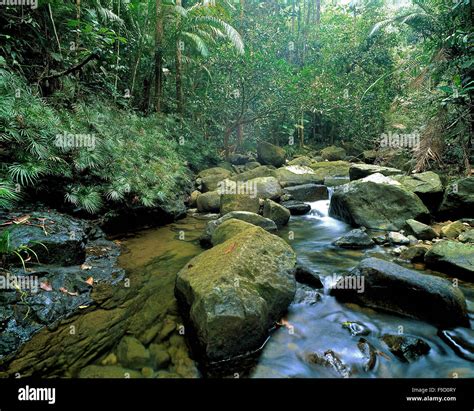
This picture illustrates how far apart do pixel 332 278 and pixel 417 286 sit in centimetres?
156

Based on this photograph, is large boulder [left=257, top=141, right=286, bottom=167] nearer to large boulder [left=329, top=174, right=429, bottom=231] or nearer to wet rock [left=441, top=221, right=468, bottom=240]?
large boulder [left=329, top=174, right=429, bottom=231]

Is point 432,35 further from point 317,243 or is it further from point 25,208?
point 25,208

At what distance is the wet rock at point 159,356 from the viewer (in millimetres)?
3291

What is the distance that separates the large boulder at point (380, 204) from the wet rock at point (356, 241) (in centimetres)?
111

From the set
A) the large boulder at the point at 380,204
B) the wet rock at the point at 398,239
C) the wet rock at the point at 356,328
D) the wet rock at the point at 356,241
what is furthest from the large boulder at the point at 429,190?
the wet rock at the point at 356,328

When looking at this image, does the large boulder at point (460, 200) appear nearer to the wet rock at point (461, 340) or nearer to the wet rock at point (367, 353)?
the wet rock at point (461, 340)

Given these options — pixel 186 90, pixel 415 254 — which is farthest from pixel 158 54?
pixel 415 254

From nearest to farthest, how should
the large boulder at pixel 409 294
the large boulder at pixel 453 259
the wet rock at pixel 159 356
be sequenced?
the wet rock at pixel 159 356 < the large boulder at pixel 409 294 < the large boulder at pixel 453 259

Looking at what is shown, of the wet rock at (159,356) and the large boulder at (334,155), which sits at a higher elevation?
the large boulder at (334,155)

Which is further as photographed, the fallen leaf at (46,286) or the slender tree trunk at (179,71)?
the slender tree trunk at (179,71)

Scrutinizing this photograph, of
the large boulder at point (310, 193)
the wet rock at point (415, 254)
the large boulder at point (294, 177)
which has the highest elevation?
the large boulder at point (294, 177)
